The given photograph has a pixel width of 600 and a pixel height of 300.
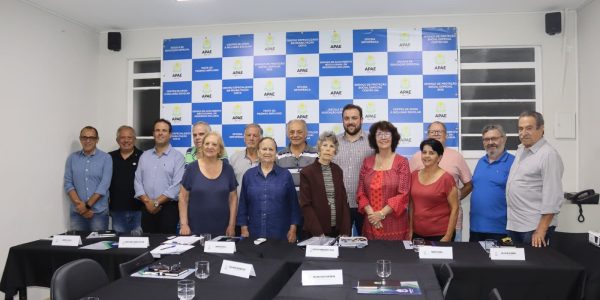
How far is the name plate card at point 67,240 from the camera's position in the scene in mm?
2814

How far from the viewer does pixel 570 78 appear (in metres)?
4.36

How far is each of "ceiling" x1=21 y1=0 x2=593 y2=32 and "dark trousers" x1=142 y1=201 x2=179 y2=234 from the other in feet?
6.28

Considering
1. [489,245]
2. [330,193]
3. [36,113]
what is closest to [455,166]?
[489,245]

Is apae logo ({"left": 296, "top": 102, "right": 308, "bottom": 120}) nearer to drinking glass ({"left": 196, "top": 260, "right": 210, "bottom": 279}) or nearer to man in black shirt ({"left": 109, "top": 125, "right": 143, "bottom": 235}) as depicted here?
man in black shirt ({"left": 109, "top": 125, "right": 143, "bottom": 235})

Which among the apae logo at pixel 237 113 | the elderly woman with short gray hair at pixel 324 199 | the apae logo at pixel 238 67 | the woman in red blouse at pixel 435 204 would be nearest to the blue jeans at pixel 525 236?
the woman in red blouse at pixel 435 204

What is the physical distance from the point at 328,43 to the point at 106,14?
2.31 meters

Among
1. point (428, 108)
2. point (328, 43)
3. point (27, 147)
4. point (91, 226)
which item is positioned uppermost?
point (328, 43)

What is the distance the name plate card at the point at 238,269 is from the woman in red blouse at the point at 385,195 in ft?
A: 4.14

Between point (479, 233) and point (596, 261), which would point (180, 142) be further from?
point (596, 261)

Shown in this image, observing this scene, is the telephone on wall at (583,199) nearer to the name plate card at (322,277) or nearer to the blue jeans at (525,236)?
the blue jeans at (525,236)

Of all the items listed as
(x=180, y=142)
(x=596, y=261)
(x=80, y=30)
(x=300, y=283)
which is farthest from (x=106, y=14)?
(x=596, y=261)

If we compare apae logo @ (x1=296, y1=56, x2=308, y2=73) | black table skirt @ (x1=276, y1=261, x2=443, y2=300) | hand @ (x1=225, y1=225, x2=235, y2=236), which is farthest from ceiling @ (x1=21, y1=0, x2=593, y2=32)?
black table skirt @ (x1=276, y1=261, x2=443, y2=300)

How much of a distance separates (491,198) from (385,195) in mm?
857

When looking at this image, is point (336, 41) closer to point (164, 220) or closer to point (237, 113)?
point (237, 113)
